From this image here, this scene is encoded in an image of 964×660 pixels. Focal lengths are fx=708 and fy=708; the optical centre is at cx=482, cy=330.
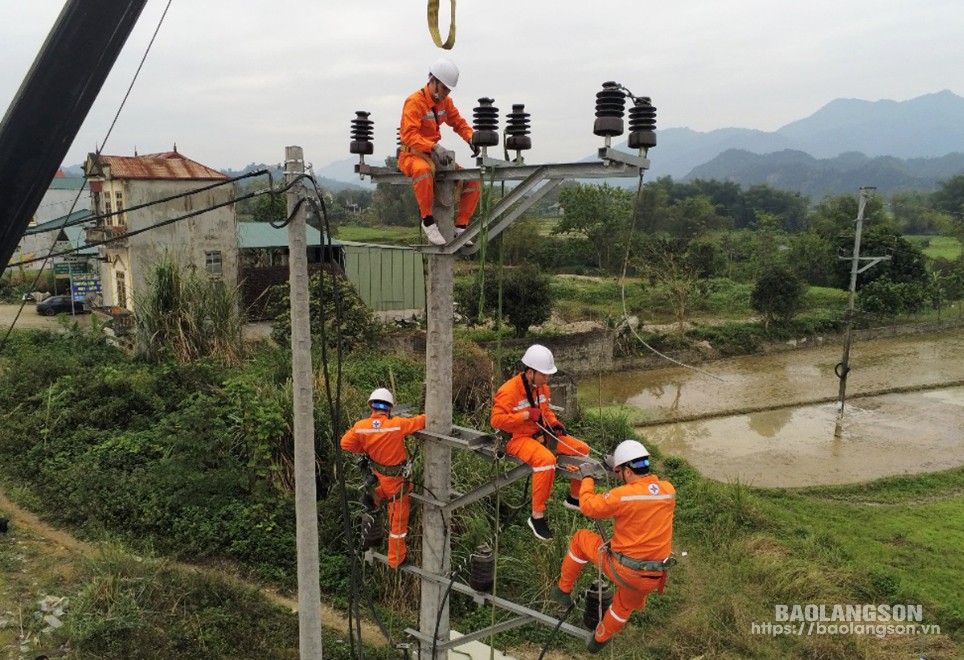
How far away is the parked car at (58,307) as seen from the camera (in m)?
24.8

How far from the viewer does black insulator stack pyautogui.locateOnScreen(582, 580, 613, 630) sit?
194 inches

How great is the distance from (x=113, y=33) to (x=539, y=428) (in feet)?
11.1

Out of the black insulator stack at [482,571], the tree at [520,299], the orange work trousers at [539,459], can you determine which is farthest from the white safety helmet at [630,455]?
the tree at [520,299]

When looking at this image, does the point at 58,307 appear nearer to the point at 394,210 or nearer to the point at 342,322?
the point at 342,322

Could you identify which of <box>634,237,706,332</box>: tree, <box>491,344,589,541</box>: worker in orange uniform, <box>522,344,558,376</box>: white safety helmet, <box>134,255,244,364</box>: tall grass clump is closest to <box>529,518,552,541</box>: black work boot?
<box>491,344,589,541</box>: worker in orange uniform

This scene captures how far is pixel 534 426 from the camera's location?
4.96 metres

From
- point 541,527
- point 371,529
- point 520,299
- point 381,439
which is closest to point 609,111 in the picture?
point 541,527

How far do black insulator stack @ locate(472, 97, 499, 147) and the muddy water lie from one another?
33.7 ft

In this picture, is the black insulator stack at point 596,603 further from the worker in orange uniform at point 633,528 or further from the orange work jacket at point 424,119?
the orange work jacket at point 424,119

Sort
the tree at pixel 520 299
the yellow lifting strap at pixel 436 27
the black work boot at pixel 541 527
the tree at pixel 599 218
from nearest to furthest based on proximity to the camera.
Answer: the yellow lifting strap at pixel 436 27, the black work boot at pixel 541 527, the tree at pixel 520 299, the tree at pixel 599 218

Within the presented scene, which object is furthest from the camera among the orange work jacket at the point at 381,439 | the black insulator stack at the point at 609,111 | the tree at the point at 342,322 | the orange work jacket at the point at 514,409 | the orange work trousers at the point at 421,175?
the tree at the point at 342,322

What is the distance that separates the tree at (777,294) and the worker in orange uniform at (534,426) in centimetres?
2325

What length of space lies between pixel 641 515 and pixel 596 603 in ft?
2.49

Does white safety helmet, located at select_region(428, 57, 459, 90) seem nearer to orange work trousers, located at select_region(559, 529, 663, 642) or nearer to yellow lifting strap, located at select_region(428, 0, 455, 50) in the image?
yellow lifting strap, located at select_region(428, 0, 455, 50)
